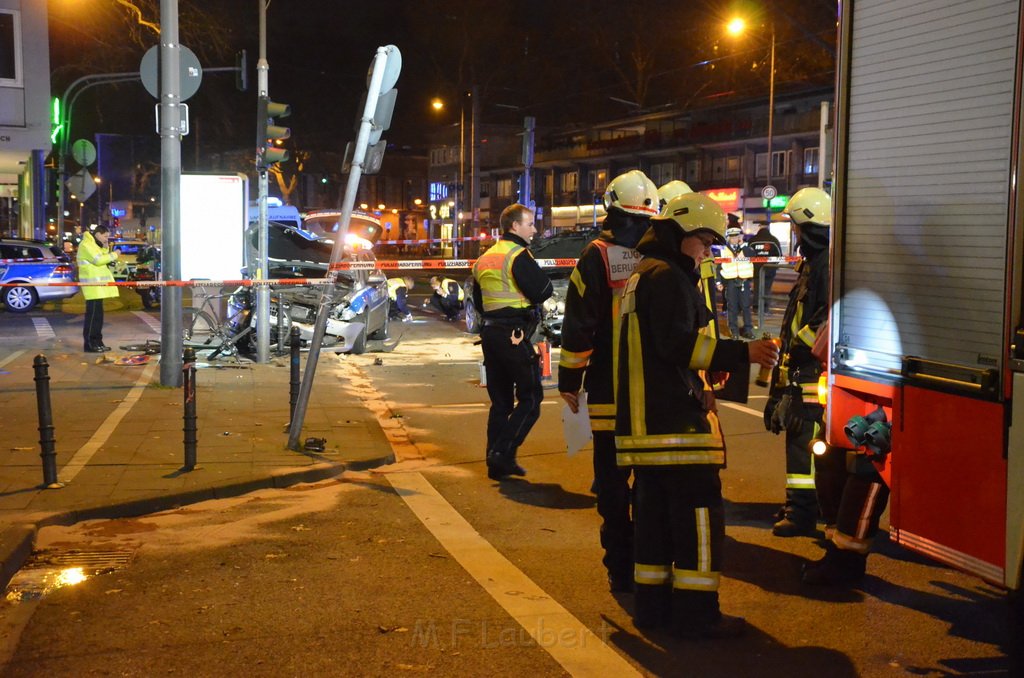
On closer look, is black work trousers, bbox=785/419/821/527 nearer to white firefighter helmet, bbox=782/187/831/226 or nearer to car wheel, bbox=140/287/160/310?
white firefighter helmet, bbox=782/187/831/226

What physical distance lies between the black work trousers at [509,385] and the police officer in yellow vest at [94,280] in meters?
9.24

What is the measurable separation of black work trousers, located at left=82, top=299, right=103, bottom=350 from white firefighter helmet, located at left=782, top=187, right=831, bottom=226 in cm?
1155

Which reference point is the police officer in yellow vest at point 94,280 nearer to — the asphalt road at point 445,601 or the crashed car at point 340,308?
the crashed car at point 340,308

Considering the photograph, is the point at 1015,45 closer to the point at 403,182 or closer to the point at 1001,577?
the point at 1001,577

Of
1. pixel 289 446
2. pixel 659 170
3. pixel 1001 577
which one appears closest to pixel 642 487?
pixel 1001 577

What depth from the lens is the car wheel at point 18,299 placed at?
74.4 feet

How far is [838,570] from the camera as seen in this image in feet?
17.2

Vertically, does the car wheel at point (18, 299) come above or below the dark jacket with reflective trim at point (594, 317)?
below

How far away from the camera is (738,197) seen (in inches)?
2259

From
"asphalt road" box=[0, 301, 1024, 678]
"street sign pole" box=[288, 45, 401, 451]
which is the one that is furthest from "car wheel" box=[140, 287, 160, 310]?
"asphalt road" box=[0, 301, 1024, 678]

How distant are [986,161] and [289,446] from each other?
6122mm

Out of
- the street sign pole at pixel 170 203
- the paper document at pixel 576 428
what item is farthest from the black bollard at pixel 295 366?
the paper document at pixel 576 428

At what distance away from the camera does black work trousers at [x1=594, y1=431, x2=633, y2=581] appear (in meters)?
5.25

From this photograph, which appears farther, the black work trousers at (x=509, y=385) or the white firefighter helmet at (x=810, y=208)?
the black work trousers at (x=509, y=385)
